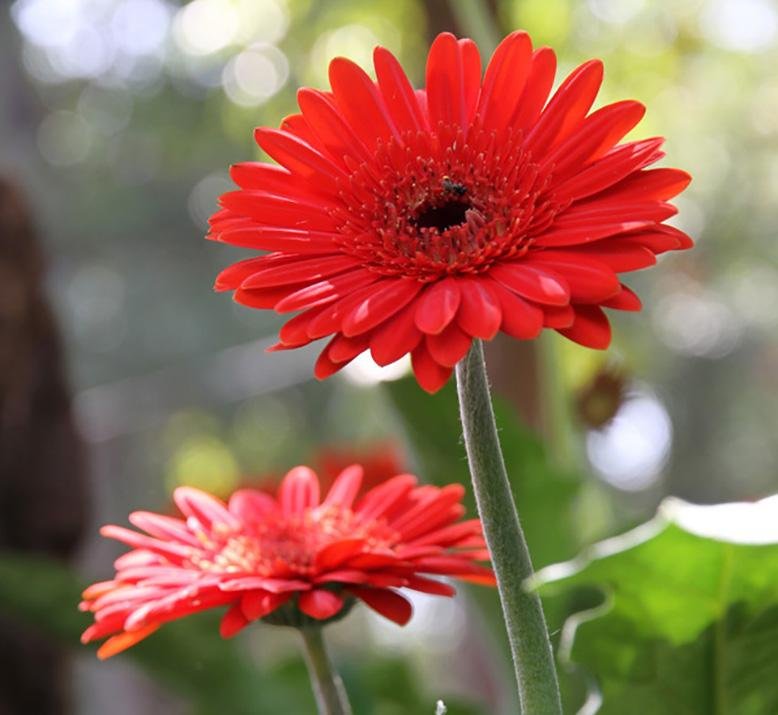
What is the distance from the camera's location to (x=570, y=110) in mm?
429

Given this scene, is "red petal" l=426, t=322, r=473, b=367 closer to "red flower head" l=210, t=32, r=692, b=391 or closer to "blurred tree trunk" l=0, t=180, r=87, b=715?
"red flower head" l=210, t=32, r=692, b=391

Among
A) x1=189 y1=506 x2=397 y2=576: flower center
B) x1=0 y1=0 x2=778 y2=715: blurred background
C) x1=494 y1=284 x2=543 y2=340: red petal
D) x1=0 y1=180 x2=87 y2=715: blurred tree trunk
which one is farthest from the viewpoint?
x1=0 y1=180 x2=87 y2=715: blurred tree trunk

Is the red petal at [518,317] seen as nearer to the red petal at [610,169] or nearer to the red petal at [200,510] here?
the red petal at [610,169]

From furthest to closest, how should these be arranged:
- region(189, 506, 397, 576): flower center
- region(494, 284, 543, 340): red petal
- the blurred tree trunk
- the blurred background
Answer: the blurred tree trunk, the blurred background, region(189, 506, 397, 576): flower center, region(494, 284, 543, 340): red petal

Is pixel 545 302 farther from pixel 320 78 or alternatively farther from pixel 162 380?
pixel 162 380

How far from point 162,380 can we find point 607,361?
2.92m

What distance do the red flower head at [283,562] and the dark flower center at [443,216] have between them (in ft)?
0.36

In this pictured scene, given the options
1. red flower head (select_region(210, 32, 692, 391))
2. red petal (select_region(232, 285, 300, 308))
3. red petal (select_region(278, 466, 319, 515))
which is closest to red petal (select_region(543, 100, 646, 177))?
red flower head (select_region(210, 32, 692, 391))

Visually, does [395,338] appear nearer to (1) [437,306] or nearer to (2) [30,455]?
(1) [437,306]

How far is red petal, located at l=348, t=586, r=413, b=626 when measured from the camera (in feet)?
1.45

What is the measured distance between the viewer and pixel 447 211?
1.48 feet

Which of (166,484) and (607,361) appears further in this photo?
(166,484)

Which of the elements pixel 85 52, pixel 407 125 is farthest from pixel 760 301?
pixel 407 125

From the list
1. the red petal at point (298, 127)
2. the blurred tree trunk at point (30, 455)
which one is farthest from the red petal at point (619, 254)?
the blurred tree trunk at point (30, 455)
